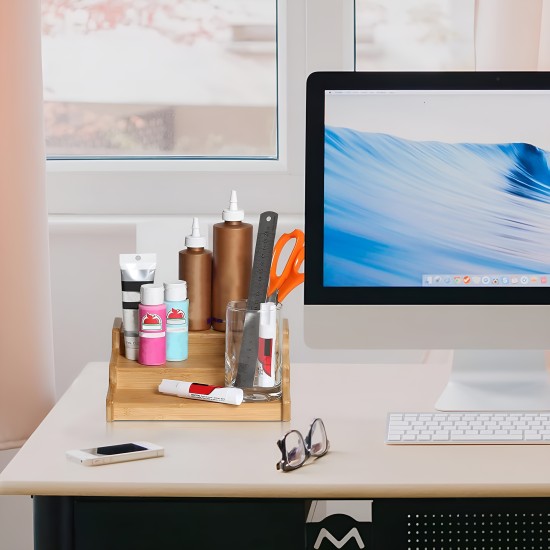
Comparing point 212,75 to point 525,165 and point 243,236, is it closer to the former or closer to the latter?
point 243,236

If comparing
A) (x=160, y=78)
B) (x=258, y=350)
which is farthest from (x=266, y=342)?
(x=160, y=78)

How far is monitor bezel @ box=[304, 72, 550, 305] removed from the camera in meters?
1.29

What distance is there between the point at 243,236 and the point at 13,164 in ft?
1.77

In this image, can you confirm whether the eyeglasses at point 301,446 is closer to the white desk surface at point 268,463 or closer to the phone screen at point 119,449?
the white desk surface at point 268,463

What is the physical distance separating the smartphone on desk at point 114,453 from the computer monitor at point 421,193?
0.98 feet

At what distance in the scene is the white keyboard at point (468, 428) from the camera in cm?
119

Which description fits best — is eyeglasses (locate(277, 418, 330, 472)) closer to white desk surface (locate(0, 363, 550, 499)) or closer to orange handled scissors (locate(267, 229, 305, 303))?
white desk surface (locate(0, 363, 550, 499))

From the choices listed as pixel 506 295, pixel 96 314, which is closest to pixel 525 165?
pixel 506 295

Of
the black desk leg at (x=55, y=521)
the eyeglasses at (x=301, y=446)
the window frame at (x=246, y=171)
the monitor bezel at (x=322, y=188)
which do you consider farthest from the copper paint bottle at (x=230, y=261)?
the window frame at (x=246, y=171)

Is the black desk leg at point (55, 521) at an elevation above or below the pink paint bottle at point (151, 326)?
below

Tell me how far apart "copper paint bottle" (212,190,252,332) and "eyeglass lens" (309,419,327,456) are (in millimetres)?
270

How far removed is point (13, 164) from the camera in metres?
1.65

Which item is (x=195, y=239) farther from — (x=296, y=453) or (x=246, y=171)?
(x=246, y=171)

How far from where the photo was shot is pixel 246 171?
2.05m
